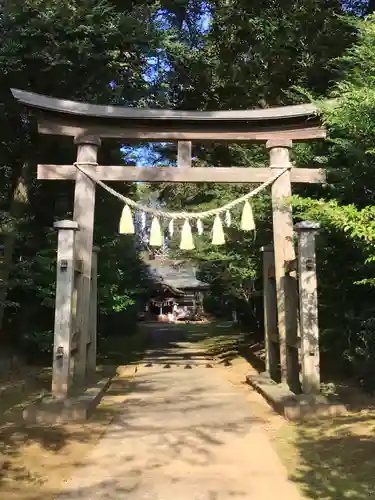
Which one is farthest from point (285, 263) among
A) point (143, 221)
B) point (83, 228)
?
point (143, 221)

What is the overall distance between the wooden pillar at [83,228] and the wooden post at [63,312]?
2.08 ft

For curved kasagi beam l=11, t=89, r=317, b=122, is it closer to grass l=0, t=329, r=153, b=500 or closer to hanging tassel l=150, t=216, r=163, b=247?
hanging tassel l=150, t=216, r=163, b=247

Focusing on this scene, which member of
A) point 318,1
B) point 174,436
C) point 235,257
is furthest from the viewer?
point 235,257

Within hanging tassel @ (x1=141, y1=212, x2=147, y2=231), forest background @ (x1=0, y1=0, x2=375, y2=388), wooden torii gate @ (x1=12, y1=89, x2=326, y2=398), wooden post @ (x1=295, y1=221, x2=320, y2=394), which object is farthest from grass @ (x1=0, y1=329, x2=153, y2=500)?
hanging tassel @ (x1=141, y1=212, x2=147, y2=231)

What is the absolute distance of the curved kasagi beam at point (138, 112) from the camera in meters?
8.14

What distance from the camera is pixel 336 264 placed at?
8.78 metres

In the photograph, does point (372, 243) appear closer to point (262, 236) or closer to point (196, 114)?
point (196, 114)

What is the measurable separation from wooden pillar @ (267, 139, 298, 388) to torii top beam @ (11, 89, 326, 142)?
318mm

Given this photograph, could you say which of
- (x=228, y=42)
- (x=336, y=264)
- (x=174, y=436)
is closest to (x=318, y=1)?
(x=228, y=42)

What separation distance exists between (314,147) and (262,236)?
2748mm

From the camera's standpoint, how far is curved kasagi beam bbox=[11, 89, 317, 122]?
26.7 ft

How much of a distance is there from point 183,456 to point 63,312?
9.88 ft

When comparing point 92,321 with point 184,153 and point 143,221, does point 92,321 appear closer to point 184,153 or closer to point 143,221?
point 184,153

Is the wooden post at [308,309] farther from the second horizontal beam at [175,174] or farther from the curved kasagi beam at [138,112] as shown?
the curved kasagi beam at [138,112]
